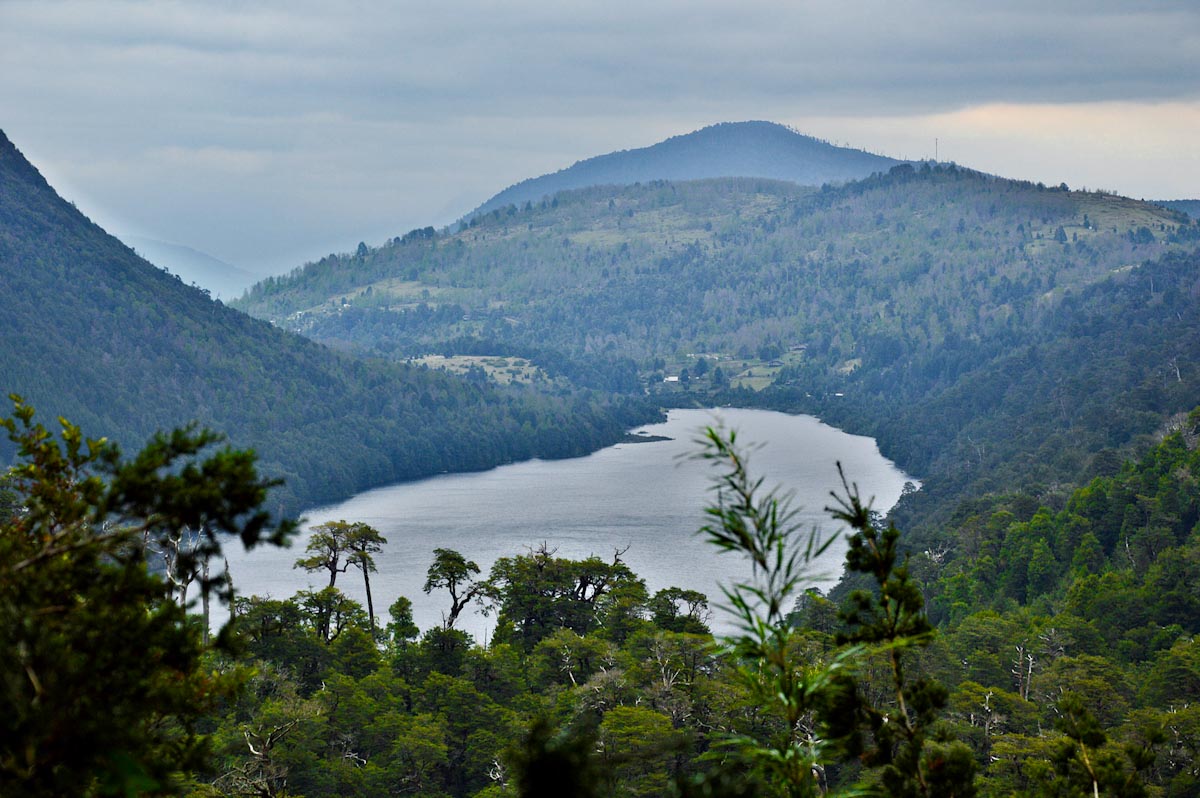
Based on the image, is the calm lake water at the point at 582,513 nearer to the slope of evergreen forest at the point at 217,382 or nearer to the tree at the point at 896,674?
the slope of evergreen forest at the point at 217,382

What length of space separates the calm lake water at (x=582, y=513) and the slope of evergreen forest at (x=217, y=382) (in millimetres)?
7511

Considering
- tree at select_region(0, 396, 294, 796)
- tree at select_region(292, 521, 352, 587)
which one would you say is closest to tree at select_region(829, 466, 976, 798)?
tree at select_region(0, 396, 294, 796)

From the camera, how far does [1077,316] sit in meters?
171

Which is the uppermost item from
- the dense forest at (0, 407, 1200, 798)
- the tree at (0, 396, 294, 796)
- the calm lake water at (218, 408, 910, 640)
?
the tree at (0, 396, 294, 796)

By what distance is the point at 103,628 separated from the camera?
27.0ft

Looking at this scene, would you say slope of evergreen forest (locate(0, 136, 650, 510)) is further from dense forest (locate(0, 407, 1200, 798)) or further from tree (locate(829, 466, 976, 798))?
tree (locate(829, 466, 976, 798))

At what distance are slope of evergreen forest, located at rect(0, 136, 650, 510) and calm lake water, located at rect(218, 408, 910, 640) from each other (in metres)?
7.51

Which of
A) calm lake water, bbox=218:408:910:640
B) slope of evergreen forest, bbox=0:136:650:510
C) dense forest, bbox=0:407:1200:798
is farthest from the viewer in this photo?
slope of evergreen forest, bbox=0:136:650:510

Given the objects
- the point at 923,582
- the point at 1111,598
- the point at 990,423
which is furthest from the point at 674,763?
the point at 990,423

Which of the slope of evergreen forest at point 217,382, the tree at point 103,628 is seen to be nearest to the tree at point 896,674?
the tree at point 103,628

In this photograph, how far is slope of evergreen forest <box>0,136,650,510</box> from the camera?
419 feet

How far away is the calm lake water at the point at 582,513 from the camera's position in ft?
236

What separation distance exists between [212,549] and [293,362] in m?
155

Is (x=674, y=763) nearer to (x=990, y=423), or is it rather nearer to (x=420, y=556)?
(x=420, y=556)
